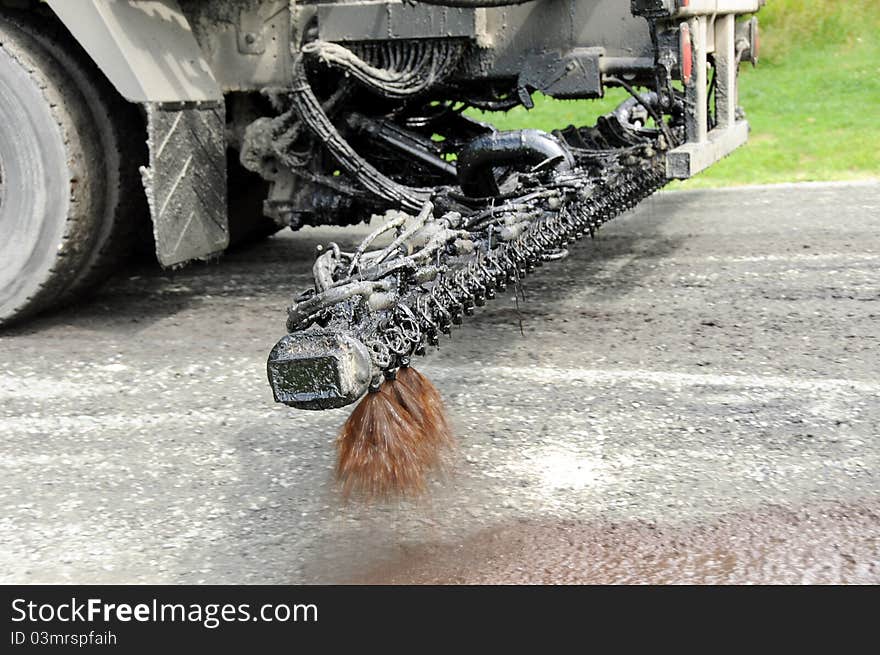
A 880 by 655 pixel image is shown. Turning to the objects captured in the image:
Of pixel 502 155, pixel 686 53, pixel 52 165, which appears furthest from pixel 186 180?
pixel 686 53

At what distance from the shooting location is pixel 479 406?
12.3 feet

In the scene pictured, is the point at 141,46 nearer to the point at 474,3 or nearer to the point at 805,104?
the point at 474,3

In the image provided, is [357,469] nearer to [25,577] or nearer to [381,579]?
[381,579]

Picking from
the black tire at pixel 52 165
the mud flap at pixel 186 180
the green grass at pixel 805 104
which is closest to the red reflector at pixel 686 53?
the mud flap at pixel 186 180

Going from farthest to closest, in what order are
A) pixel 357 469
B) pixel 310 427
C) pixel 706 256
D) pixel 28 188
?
pixel 706 256
pixel 28 188
pixel 310 427
pixel 357 469

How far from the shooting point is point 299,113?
504cm

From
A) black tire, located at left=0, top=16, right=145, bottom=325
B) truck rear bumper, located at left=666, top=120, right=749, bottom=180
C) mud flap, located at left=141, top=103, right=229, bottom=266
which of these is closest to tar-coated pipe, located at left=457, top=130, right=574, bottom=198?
truck rear bumper, located at left=666, top=120, right=749, bottom=180

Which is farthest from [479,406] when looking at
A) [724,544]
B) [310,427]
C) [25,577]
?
[25,577]

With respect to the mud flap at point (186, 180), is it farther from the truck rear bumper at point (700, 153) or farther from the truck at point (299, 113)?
the truck rear bumper at point (700, 153)

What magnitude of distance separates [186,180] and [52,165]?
1.66 ft

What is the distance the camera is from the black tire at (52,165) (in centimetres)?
467

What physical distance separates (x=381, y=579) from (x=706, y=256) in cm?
360

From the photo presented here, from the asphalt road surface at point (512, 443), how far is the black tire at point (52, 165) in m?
0.26
